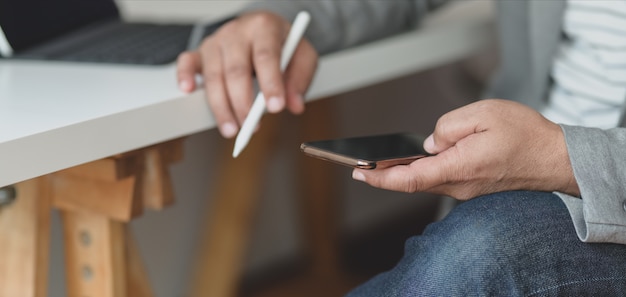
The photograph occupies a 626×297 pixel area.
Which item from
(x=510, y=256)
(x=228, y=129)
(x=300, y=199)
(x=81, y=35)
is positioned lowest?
(x=300, y=199)

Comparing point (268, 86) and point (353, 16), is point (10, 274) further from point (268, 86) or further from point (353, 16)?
point (353, 16)

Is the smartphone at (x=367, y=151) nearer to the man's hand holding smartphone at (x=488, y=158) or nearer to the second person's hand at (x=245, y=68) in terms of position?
the man's hand holding smartphone at (x=488, y=158)

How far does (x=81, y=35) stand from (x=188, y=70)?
26 cm

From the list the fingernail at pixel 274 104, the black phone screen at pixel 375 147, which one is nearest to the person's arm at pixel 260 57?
the fingernail at pixel 274 104

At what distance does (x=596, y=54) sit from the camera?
813mm

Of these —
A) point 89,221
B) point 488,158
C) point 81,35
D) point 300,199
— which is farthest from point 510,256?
point 300,199

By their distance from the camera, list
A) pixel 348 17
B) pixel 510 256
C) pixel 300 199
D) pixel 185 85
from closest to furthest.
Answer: pixel 510 256, pixel 185 85, pixel 348 17, pixel 300 199

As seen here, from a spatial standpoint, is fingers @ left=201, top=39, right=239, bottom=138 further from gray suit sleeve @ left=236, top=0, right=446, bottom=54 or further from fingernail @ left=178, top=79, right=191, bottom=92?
gray suit sleeve @ left=236, top=0, right=446, bottom=54

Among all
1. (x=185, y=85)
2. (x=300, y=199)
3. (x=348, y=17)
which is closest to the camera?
(x=185, y=85)

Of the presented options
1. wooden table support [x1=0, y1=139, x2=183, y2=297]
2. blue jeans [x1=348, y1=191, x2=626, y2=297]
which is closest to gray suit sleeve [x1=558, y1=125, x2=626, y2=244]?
blue jeans [x1=348, y1=191, x2=626, y2=297]

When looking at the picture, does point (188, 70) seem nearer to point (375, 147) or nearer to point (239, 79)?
point (239, 79)

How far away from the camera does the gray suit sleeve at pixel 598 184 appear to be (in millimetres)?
603

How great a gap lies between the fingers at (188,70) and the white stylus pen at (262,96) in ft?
0.19

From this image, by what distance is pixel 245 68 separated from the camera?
74 cm
